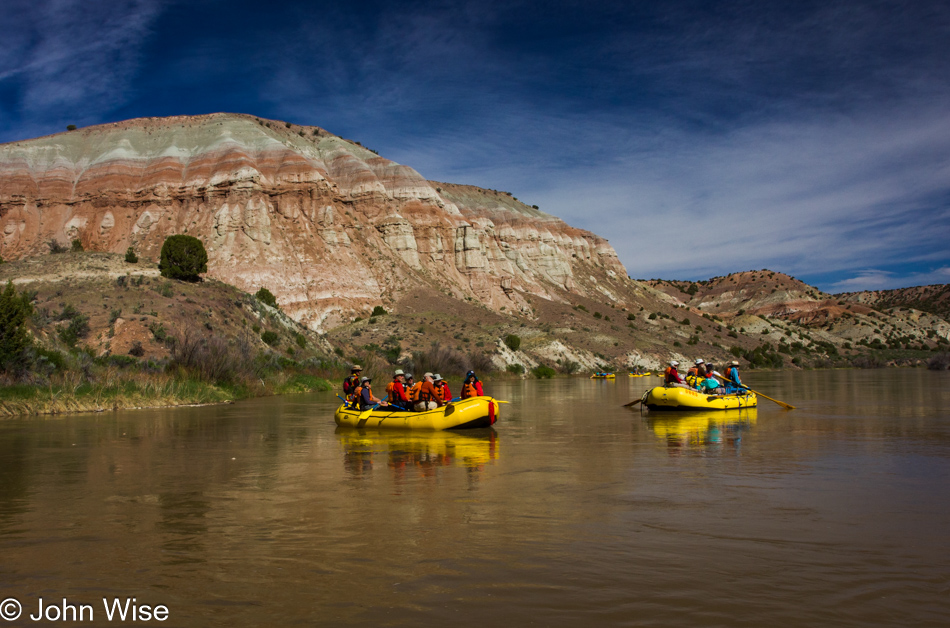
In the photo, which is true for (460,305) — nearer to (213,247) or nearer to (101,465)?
(213,247)

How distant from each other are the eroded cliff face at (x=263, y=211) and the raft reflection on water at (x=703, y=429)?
4152cm

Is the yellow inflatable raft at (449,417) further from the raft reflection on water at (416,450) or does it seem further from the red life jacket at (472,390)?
the red life jacket at (472,390)

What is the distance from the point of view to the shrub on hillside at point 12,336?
20.3 meters

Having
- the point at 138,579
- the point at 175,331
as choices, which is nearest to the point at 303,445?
the point at 138,579

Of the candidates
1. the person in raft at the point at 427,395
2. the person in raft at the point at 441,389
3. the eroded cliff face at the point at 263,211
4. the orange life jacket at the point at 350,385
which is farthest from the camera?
the eroded cliff face at the point at 263,211

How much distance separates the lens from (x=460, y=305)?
215 ft

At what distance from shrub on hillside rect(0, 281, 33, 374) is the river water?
7.22 metres

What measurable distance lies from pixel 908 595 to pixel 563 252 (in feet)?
308

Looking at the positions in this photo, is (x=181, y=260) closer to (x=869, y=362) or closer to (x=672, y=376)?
(x=672, y=376)

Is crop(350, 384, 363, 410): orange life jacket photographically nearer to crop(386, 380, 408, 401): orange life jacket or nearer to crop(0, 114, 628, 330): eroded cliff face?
crop(386, 380, 408, 401): orange life jacket

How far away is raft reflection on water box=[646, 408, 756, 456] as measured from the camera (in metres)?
13.8

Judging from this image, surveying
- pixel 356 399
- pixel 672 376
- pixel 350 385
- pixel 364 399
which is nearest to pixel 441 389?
pixel 364 399

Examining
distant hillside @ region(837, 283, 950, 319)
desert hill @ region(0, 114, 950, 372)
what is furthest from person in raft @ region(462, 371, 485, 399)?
distant hillside @ region(837, 283, 950, 319)

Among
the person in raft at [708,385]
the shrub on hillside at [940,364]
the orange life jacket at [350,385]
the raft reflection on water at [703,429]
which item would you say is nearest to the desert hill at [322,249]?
the shrub on hillside at [940,364]
